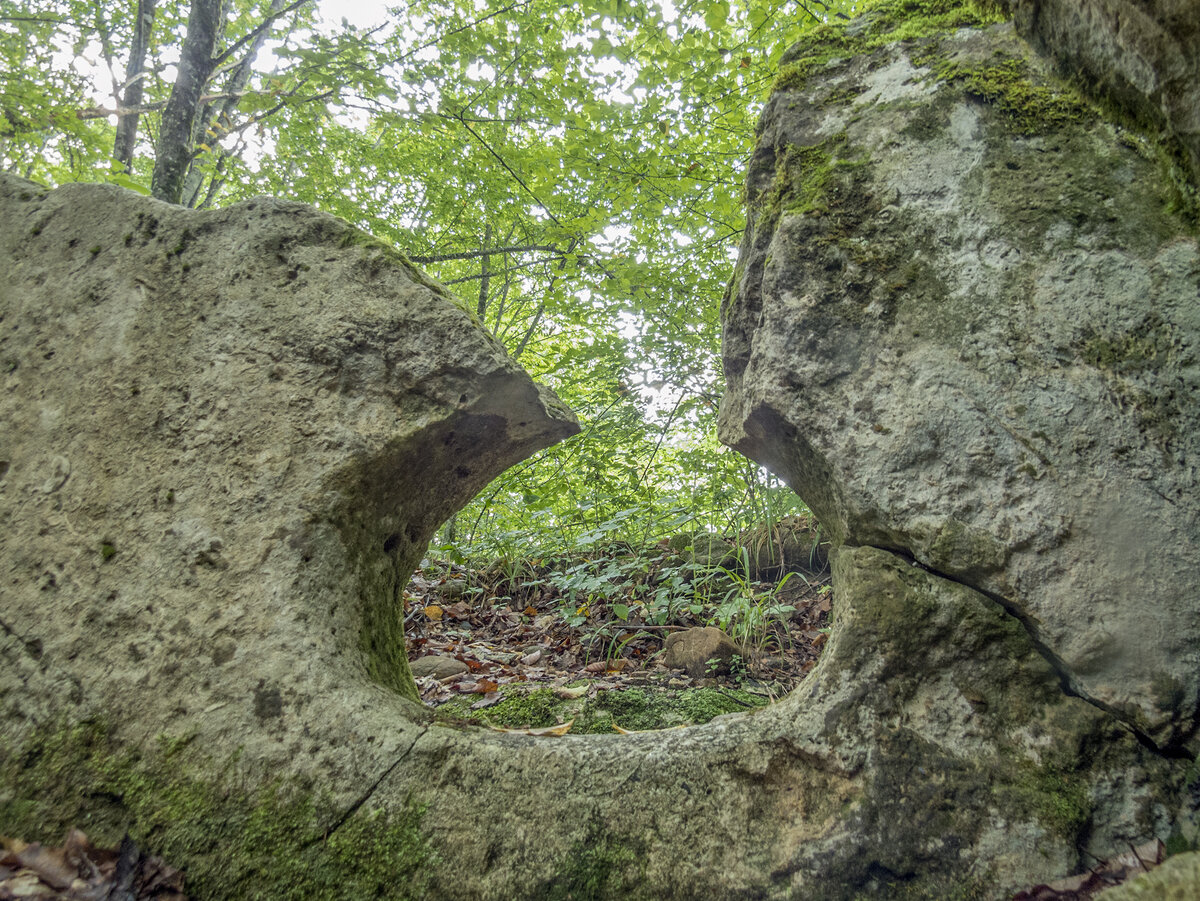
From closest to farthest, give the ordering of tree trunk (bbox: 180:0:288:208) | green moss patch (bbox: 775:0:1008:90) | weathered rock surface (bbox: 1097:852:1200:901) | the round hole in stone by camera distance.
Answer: weathered rock surface (bbox: 1097:852:1200:901), green moss patch (bbox: 775:0:1008:90), the round hole in stone, tree trunk (bbox: 180:0:288:208)

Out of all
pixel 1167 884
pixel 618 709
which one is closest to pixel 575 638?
pixel 618 709

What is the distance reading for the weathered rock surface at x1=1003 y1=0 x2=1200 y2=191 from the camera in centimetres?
130

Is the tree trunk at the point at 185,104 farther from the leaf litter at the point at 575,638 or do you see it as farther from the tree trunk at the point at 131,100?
the leaf litter at the point at 575,638

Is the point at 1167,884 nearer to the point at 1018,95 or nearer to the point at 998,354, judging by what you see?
the point at 998,354

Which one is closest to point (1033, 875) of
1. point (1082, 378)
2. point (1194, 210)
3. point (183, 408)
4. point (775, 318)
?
point (1082, 378)

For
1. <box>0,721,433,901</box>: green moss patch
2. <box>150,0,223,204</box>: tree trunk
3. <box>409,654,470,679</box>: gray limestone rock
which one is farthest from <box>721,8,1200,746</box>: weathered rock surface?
<box>150,0,223,204</box>: tree trunk

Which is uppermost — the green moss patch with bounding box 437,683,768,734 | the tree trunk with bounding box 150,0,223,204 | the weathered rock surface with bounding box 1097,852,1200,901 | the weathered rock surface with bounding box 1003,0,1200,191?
the tree trunk with bounding box 150,0,223,204

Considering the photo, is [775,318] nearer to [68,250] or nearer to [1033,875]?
[1033,875]

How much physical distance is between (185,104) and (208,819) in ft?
16.8

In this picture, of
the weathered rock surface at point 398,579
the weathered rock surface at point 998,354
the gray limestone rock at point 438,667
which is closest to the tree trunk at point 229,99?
the weathered rock surface at point 398,579

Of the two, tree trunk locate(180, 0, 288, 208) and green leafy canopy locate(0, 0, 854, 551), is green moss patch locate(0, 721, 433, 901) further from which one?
tree trunk locate(180, 0, 288, 208)

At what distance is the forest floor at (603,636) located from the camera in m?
2.73

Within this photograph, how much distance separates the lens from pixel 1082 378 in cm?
165

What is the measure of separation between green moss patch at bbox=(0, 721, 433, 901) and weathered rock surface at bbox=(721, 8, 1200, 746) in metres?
1.52
